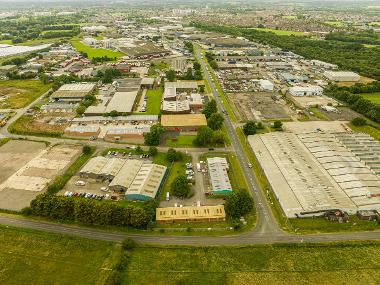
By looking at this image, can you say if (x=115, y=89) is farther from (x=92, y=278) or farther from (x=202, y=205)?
(x=92, y=278)

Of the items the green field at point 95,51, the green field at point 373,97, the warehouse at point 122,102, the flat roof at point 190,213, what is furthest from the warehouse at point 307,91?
the green field at point 95,51

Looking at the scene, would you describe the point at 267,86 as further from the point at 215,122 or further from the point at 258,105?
the point at 215,122

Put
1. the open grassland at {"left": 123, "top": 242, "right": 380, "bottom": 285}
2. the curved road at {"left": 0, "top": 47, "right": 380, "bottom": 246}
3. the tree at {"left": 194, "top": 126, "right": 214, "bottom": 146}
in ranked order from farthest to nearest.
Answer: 1. the tree at {"left": 194, "top": 126, "right": 214, "bottom": 146}
2. the curved road at {"left": 0, "top": 47, "right": 380, "bottom": 246}
3. the open grassland at {"left": 123, "top": 242, "right": 380, "bottom": 285}

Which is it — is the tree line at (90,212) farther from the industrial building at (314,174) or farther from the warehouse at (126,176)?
the industrial building at (314,174)

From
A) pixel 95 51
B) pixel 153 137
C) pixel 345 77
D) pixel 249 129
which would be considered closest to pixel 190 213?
pixel 153 137

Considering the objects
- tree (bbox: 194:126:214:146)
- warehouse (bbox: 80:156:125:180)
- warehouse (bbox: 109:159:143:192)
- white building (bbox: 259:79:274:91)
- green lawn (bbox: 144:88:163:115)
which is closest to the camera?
warehouse (bbox: 109:159:143:192)

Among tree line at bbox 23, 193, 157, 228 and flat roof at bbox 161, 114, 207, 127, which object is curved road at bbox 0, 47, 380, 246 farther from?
flat roof at bbox 161, 114, 207, 127

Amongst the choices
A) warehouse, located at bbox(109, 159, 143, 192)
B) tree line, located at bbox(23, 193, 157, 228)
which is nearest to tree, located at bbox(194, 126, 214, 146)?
warehouse, located at bbox(109, 159, 143, 192)
